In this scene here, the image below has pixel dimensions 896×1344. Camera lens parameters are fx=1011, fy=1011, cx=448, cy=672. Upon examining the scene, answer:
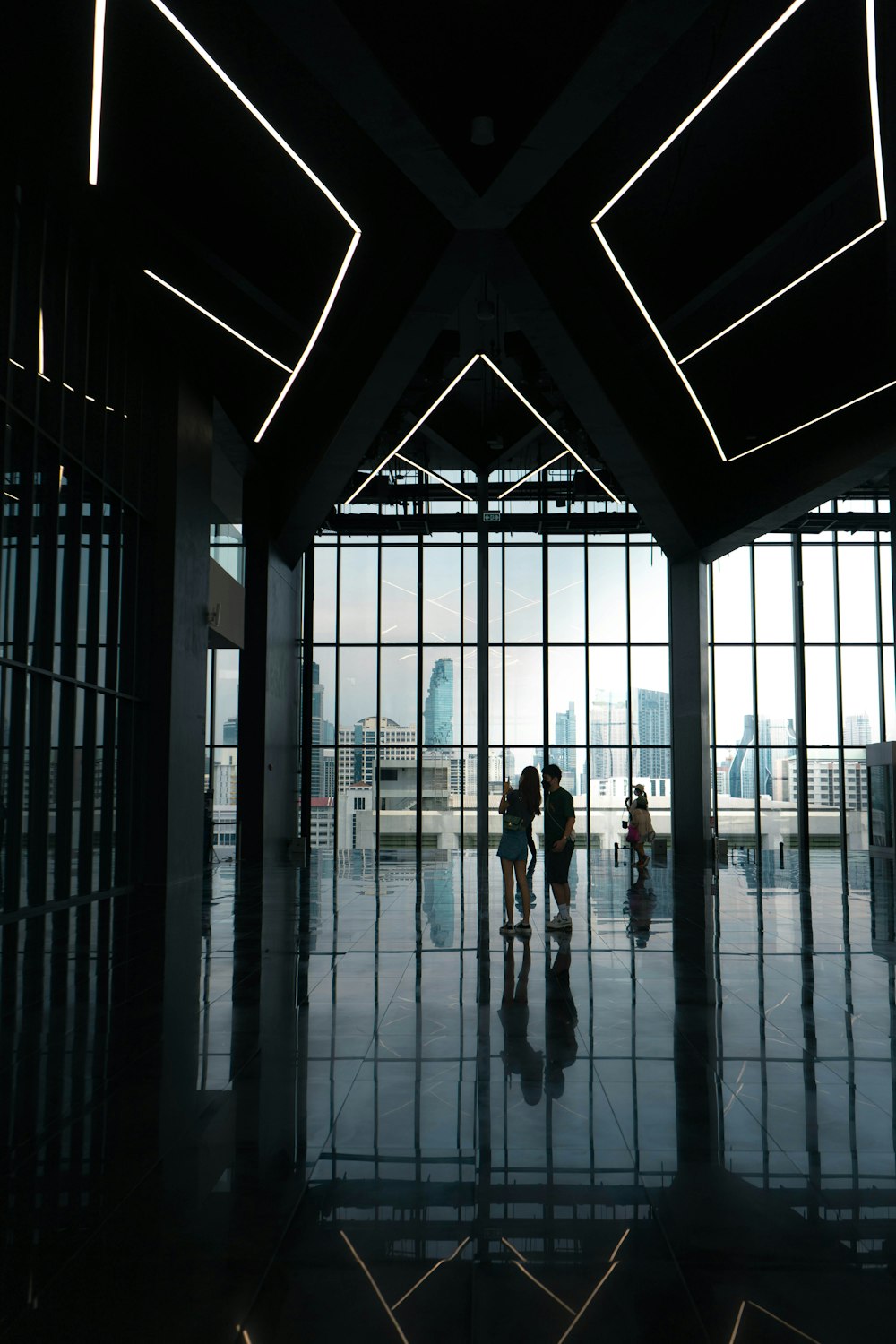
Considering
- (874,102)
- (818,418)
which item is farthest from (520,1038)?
(818,418)

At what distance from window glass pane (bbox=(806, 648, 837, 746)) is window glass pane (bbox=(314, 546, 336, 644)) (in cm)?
1525

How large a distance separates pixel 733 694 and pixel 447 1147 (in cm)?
2941

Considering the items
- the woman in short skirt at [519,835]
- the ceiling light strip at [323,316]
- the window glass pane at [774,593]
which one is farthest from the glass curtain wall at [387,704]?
the woman in short skirt at [519,835]

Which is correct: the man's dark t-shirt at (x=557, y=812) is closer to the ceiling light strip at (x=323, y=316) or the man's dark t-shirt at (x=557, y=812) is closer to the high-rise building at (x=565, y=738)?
the ceiling light strip at (x=323, y=316)

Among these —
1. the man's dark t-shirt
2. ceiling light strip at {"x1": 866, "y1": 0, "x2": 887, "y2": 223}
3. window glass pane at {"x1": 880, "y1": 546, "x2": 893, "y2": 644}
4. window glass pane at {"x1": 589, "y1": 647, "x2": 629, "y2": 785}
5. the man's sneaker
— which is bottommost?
the man's sneaker

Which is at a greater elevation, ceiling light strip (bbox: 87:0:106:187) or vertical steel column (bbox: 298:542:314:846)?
ceiling light strip (bbox: 87:0:106:187)

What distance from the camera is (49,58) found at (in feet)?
32.8

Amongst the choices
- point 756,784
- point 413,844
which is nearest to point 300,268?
point 413,844

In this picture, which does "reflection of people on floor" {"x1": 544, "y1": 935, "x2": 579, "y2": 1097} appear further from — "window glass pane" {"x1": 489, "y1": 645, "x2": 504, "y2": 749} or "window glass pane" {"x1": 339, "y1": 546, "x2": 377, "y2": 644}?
"window glass pane" {"x1": 339, "y1": 546, "x2": 377, "y2": 644}

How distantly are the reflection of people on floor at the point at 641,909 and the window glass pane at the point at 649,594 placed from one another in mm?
14624

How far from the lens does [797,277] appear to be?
527 inches

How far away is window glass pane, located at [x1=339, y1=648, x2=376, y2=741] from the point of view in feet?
106

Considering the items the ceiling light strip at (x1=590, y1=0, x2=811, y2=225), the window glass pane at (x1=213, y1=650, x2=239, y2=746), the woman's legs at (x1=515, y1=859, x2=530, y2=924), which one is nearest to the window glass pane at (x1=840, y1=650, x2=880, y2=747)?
the window glass pane at (x1=213, y1=650, x2=239, y2=746)

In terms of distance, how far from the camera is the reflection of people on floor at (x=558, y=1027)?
17.4 ft
